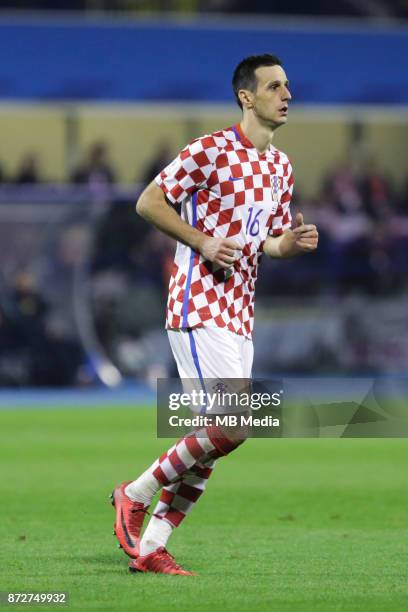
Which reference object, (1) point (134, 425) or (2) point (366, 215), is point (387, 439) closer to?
(1) point (134, 425)

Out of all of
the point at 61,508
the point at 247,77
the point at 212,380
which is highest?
the point at 247,77

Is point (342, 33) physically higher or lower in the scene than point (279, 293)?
higher

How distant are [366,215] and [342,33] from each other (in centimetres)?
384

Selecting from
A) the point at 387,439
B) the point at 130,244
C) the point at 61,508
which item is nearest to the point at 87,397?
the point at 130,244

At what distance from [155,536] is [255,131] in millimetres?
2111

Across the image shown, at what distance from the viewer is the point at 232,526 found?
9242 mm

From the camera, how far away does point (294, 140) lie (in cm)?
2725

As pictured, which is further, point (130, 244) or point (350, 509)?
point (130, 244)

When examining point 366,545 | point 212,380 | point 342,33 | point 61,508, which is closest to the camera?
point 212,380

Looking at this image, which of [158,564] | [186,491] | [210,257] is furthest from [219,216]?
[158,564]

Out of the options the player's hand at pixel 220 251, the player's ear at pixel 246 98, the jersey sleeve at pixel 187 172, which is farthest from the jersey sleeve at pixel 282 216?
the player's hand at pixel 220 251

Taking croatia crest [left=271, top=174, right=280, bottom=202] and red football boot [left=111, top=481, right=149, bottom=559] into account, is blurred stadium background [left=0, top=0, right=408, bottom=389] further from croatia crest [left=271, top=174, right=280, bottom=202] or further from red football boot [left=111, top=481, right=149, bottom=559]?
croatia crest [left=271, top=174, right=280, bottom=202]

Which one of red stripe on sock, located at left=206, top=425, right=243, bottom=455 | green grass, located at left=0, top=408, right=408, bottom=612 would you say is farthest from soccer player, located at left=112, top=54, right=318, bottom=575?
green grass, located at left=0, top=408, right=408, bottom=612

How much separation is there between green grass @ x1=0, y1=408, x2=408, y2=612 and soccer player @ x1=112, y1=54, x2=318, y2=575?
35cm
